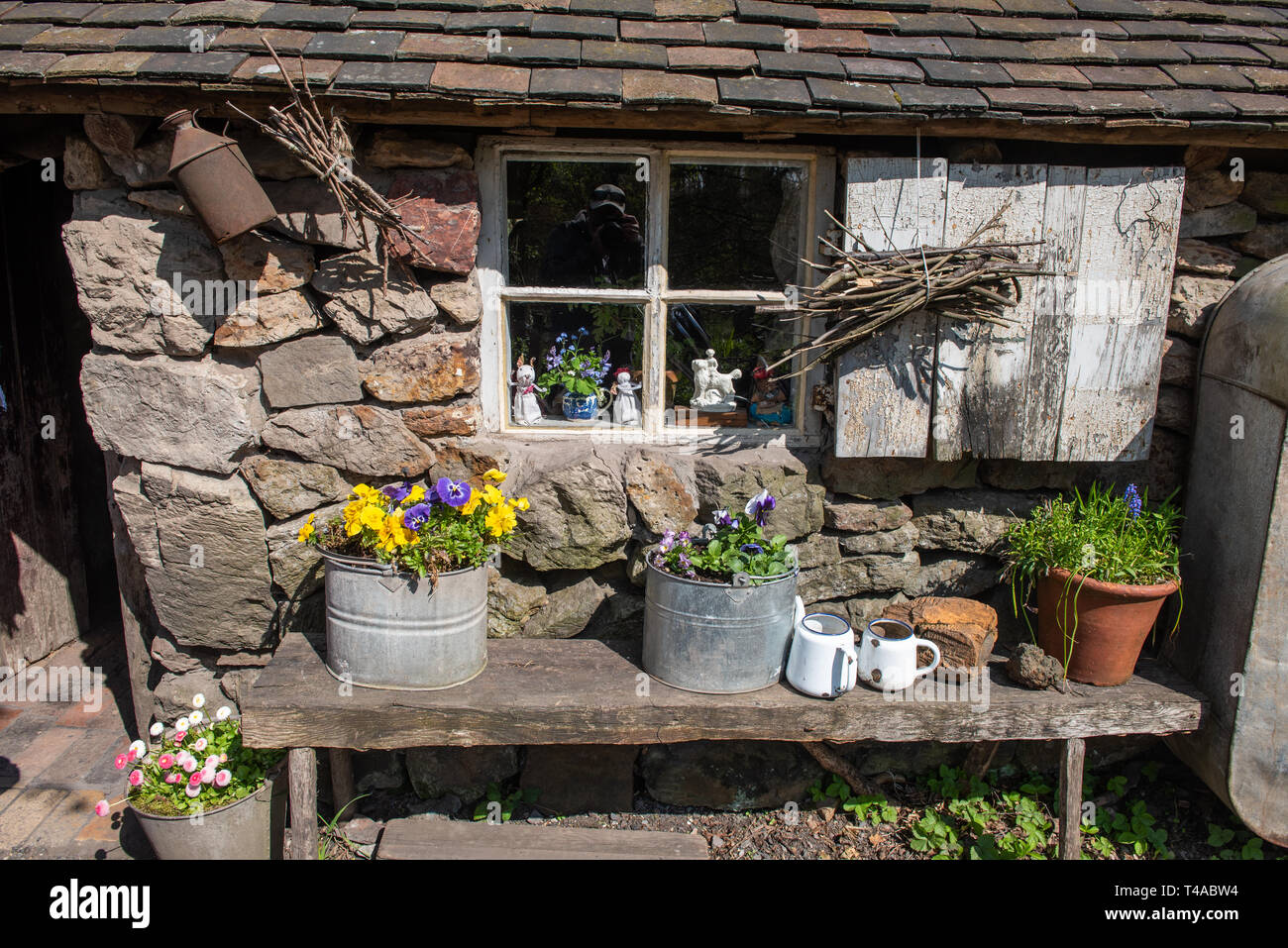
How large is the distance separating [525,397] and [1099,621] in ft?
7.16

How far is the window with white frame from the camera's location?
313 cm

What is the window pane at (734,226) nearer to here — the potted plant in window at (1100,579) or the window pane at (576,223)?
the window pane at (576,223)

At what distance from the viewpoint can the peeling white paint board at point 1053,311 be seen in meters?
2.97

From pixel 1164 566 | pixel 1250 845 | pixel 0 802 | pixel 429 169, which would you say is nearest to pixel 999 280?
pixel 1164 566

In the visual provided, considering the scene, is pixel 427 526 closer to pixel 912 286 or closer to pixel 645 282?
pixel 645 282

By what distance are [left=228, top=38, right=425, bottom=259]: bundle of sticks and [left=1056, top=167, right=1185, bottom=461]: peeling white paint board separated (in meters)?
2.36

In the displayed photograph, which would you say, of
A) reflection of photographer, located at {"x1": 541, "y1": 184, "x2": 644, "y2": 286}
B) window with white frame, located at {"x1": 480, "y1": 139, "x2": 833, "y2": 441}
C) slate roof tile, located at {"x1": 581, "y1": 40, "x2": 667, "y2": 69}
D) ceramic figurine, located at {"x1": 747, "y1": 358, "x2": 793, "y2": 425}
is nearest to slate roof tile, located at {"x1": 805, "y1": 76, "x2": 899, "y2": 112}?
window with white frame, located at {"x1": 480, "y1": 139, "x2": 833, "y2": 441}

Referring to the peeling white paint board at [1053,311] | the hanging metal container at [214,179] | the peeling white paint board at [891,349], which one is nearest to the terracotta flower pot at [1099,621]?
the peeling white paint board at [1053,311]

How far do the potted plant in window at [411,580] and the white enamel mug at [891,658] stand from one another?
1263 millimetres

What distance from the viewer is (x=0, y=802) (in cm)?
340

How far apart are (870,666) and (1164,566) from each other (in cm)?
112

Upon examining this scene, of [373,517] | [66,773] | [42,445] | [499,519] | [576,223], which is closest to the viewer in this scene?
[373,517]

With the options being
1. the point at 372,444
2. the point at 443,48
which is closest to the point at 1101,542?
the point at 372,444

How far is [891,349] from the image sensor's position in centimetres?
303
